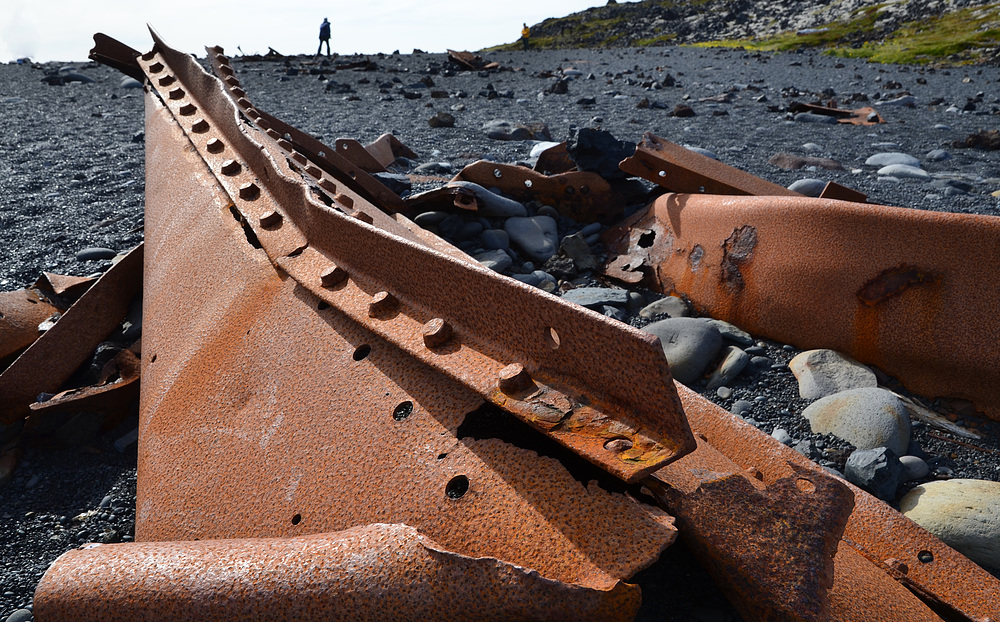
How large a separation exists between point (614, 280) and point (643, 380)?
110 inches

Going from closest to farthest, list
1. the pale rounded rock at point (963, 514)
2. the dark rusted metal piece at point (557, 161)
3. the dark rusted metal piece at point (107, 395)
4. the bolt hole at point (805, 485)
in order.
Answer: the bolt hole at point (805, 485)
the pale rounded rock at point (963, 514)
the dark rusted metal piece at point (107, 395)
the dark rusted metal piece at point (557, 161)

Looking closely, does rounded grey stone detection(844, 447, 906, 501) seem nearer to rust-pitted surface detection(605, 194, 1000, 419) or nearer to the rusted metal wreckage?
the rusted metal wreckage

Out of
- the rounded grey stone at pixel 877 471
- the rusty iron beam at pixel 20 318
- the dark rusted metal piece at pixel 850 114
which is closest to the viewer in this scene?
the rounded grey stone at pixel 877 471

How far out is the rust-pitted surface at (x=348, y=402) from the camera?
39.4 inches

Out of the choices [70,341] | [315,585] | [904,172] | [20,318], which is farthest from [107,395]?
[904,172]

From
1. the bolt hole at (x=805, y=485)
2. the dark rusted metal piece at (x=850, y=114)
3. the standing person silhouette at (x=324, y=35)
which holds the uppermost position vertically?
the standing person silhouette at (x=324, y=35)

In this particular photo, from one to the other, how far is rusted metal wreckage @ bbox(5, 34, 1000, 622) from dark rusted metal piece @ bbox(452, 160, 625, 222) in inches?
101

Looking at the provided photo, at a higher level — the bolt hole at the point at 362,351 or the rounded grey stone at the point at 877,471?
the bolt hole at the point at 362,351

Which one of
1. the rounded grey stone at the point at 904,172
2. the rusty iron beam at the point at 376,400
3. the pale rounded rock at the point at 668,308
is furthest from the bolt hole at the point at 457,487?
the rounded grey stone at the point at 904,172

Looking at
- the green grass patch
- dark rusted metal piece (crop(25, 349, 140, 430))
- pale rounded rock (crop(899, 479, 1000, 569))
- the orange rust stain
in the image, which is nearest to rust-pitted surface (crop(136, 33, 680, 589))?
dark rusted metal piece (crop(25, 349, 140, 430))

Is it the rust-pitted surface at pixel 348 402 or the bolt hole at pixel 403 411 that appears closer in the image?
the rust-pitted surface at pixel 348 402

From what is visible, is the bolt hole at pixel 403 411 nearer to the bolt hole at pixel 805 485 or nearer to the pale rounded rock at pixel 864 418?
the bolt hole at pixel 805 485

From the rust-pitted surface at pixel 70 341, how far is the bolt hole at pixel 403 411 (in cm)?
189

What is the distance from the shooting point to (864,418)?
2.33 m
